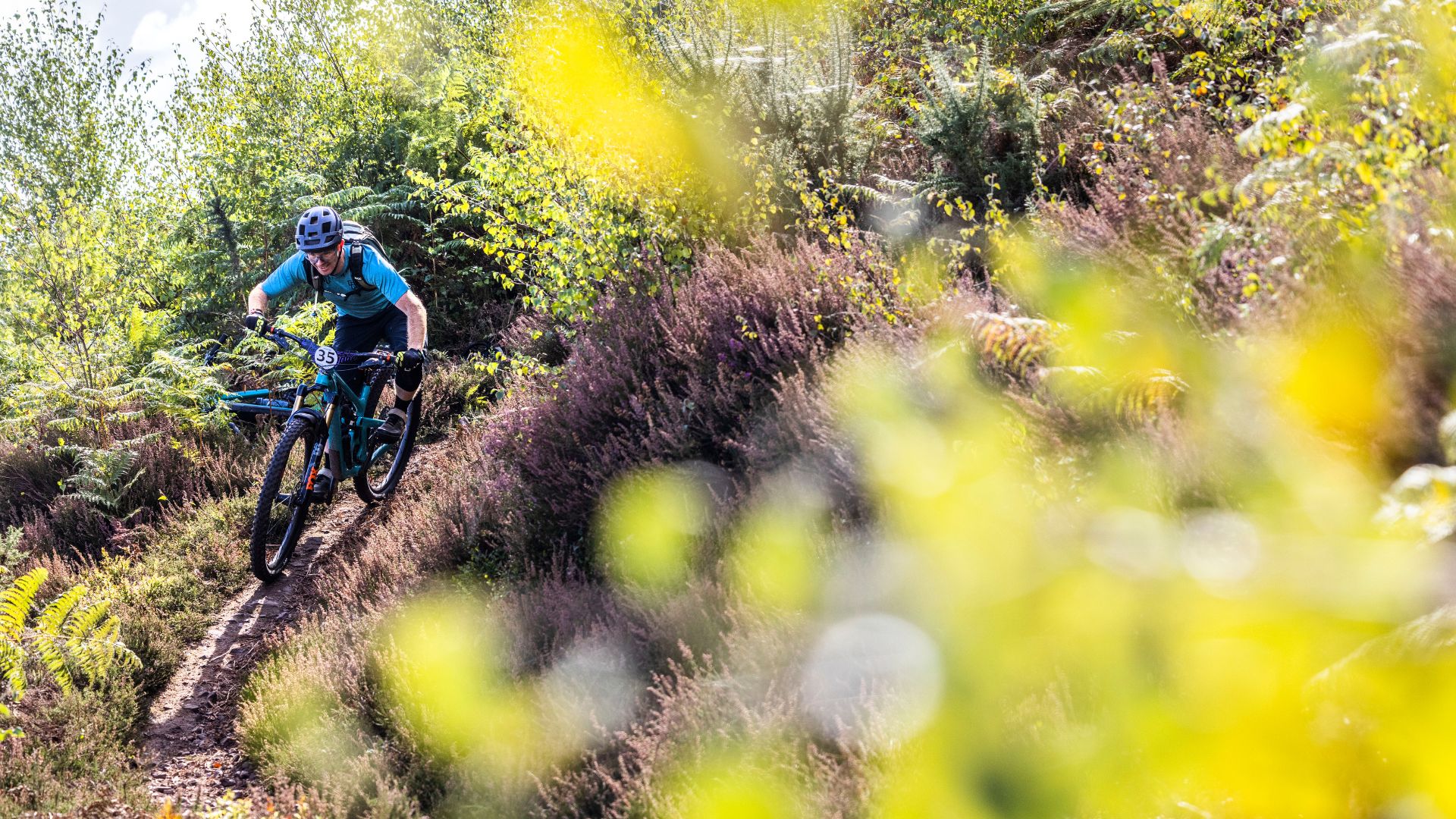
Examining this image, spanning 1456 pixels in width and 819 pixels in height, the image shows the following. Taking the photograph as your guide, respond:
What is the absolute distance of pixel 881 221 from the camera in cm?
639

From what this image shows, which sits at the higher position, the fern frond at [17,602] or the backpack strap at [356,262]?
the backpack strap at [356,262]

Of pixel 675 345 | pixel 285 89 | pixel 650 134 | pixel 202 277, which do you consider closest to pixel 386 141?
pixel 202 277

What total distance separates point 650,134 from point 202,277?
959 cm

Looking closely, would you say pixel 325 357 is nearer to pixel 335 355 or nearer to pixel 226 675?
pixel 335 355

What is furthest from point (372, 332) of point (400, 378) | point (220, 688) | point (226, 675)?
point (220, 688)

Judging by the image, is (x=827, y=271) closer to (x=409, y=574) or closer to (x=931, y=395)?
(x=931, y=395)

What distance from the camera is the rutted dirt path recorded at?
15.1ft

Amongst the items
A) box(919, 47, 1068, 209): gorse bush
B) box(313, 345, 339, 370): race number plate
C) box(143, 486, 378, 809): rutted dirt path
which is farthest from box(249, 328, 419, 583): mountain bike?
box(919, 47, 1068, 209): gorse bush

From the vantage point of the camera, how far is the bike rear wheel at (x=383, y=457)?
7055 millimetres

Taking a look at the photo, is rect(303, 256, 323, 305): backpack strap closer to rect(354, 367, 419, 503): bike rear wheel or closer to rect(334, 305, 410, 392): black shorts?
rect(334, 305, 410, 392): black shorts

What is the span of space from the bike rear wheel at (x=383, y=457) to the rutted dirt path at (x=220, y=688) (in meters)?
0.27

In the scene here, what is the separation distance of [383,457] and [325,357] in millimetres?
2074

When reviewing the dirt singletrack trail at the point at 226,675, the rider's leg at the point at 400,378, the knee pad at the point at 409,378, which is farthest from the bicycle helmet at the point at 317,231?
the dirt singletrack trail at the point at 226,675

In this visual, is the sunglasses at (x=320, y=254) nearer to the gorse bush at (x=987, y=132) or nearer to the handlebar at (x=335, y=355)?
the handlebar at (x=335, y=355)
